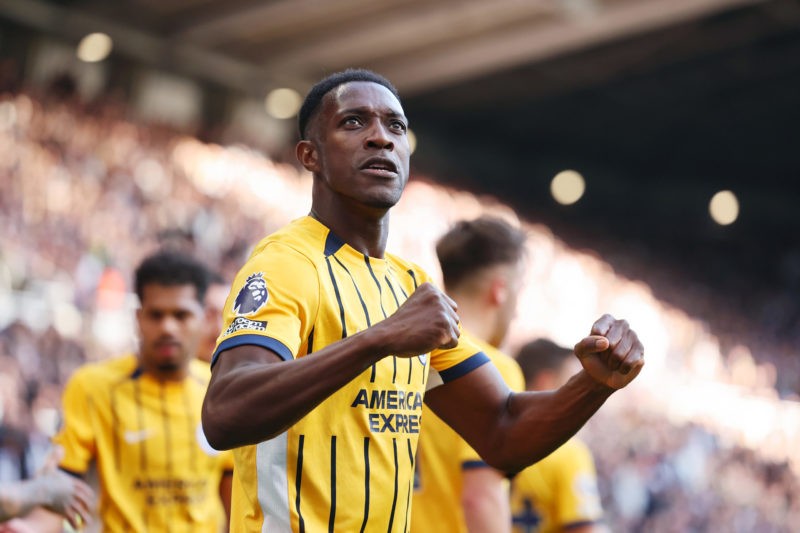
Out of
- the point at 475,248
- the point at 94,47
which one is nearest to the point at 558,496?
the point at 475,248

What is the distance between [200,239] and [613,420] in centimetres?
840

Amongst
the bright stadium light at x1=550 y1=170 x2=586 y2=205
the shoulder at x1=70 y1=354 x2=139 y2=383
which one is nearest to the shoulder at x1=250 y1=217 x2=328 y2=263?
the shoulder at x1=70 y1=354 x2=139 y2=383

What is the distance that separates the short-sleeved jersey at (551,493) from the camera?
4.82 meters

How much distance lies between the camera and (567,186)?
118ft

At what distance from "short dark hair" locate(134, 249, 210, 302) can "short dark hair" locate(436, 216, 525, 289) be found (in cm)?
117

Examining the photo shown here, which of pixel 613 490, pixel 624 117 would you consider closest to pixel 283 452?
pixel 613 490

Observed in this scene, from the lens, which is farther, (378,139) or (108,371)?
(108,371)

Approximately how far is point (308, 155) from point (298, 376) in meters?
0.90

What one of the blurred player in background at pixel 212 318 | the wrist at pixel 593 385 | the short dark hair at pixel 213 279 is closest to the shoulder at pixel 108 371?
the short dark hair at pixel 213 279

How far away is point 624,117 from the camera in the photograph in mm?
32406

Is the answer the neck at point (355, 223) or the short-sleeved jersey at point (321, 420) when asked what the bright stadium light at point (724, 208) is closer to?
the neck at point (355, 223)

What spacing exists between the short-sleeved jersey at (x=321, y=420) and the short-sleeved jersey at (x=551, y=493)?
208cm

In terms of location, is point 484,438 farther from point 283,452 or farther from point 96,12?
point 96,12

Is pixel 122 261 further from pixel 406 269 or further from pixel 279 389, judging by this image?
pixel 279 389
